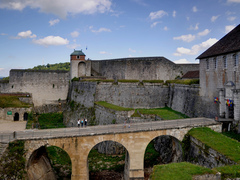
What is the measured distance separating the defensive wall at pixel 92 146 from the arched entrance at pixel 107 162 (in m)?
1.72

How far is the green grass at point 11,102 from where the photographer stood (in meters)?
32.2

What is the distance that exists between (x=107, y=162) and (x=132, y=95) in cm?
1270

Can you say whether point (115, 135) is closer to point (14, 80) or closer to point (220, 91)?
point (220, 91)

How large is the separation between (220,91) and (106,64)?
76.7ft

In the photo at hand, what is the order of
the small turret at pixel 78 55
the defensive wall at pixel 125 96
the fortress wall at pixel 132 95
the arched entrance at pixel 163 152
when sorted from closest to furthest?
1. the arched entrance at pixel 163 152
2. the defensive wall at pixel 125 96
3. the fortress wall at pixel 132 95
4. the small turret at pixel 78 55

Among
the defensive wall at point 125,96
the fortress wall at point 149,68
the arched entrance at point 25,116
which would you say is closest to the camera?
the defensive wall at point 125,96

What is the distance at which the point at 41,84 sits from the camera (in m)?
39.4

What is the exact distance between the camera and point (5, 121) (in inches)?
1220

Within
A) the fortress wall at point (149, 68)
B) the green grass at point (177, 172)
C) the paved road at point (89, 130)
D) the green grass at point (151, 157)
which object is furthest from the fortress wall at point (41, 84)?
the green grass at point (177, 172)

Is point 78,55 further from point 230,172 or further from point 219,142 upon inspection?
point 230,172

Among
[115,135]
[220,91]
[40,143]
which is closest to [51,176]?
[40,143]

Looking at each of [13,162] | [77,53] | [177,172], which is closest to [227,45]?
[177,172]

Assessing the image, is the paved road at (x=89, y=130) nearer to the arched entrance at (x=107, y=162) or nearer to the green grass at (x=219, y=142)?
the green grass at (x=219, y=142)

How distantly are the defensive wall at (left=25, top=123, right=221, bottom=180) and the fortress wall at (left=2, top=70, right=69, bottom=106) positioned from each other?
2125 centimetres
